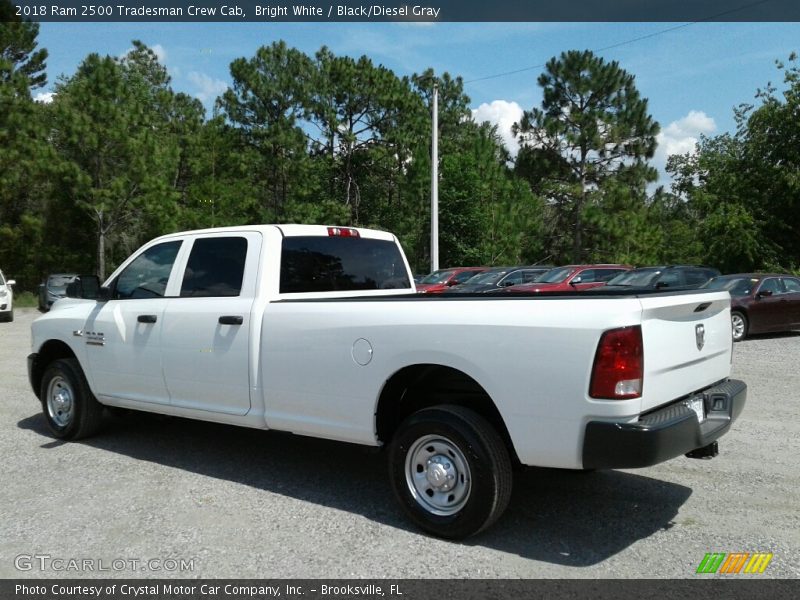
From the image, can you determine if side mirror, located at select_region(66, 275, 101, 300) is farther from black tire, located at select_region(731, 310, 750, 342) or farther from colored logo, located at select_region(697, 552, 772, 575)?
black tire, located at select_region(731, 310, 750, 342)

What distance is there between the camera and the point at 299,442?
638 centimetres

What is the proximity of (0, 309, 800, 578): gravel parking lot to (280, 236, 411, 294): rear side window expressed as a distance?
144 centimetres

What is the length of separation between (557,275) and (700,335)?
16.5 meters

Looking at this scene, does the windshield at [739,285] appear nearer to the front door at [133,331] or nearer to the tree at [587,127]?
the front door at [133,331]

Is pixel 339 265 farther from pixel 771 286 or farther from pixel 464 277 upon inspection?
pixel 464 277

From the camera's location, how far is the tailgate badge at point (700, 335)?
13.5ft

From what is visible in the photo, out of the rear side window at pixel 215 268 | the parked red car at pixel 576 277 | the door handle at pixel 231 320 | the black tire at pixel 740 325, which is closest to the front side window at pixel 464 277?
the parked red car at pixel 576 277

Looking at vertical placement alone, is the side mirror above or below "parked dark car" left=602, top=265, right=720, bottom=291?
above

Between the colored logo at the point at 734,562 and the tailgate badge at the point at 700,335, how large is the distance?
115cm

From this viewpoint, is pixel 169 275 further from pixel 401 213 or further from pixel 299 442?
pixel 401 213

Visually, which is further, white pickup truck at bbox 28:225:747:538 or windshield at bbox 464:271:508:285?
windshield at bbox 464:271:508:285

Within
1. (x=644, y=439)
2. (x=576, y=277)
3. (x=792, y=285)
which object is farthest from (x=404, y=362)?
(x=576, y=277)

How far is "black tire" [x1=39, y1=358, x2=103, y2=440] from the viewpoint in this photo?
247 inches

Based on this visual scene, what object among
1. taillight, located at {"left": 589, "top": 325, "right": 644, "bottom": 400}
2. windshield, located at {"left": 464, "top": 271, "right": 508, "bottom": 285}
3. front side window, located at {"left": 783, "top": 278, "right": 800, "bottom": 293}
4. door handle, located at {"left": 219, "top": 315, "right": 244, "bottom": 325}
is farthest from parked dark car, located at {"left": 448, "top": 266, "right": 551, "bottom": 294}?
taillight, located at {"left": 589, "top": 325, "right": 644, "bottom": 400}
